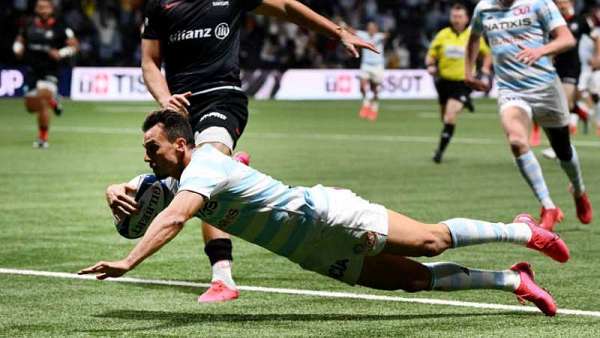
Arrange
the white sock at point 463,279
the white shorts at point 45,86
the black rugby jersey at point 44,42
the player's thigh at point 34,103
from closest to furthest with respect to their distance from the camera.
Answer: the white sock at point 463,279
the player's thigh at point 34,103
the white shorts at point 45,86
the black rugby jersey at point 44,42

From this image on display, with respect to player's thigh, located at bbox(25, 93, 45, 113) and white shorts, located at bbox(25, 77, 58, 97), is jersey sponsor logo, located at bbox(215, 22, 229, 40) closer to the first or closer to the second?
player's thigh, located at bbox(25, 93, 45, 113)

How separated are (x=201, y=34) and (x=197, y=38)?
0.13 feet

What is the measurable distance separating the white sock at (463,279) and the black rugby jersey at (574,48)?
12.3m

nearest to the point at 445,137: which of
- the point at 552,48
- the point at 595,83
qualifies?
the point at 595,83

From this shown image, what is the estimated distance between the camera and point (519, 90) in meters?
12.7

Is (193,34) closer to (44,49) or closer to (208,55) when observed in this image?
(208,55)

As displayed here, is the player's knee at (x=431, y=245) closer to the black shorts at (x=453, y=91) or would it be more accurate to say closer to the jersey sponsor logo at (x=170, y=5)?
the jersey sponsor logo at (x=170, y=5)

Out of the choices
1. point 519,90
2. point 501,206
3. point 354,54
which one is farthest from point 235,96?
point 501,206

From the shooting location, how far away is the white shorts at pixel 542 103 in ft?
41.5

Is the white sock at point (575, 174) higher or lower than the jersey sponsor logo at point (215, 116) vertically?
lower

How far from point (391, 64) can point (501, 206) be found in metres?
30.2

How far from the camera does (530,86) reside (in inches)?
500

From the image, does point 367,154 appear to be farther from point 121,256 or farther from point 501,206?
point 121,256

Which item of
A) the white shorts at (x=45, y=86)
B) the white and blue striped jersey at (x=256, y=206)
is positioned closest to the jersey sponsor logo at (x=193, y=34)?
the white and blue striped jersey at (x=256, y=206)
